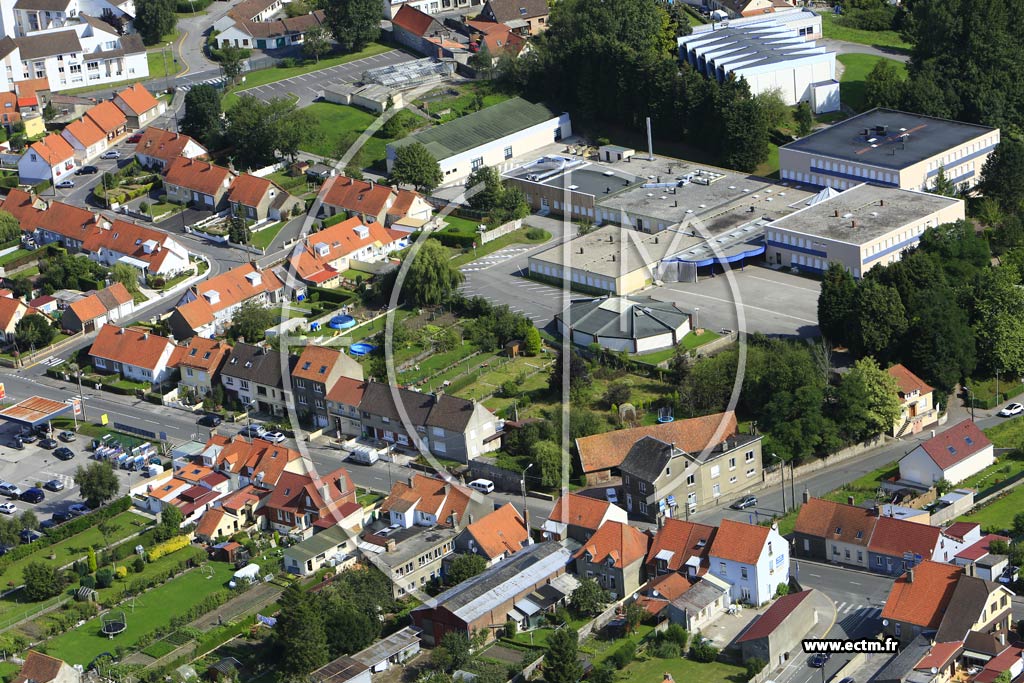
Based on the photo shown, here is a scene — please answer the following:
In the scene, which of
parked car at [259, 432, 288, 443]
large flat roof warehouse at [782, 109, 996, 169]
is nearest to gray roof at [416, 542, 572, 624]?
parked car at [259, 432, 288, 443]

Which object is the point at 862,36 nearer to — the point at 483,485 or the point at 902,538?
the point at 483,485

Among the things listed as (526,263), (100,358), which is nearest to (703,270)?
Result: (526,263)

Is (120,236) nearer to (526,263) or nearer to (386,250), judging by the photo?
(386,250)

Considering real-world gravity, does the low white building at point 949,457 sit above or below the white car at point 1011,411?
above

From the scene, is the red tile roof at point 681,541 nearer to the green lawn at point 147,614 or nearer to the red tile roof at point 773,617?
the red tile roof at point 773,617

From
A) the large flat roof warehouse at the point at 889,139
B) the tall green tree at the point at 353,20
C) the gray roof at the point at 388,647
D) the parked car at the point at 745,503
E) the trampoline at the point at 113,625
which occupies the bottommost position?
the parked car at the point at 745,503

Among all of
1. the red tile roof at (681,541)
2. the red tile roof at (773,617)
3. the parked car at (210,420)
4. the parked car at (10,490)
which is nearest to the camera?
the red tile roof at (773,617)

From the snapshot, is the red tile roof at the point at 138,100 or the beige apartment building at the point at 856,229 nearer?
the beige apartment building at the point at 856,229

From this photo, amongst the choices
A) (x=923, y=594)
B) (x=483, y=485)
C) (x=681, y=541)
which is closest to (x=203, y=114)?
(x=483, y=485)

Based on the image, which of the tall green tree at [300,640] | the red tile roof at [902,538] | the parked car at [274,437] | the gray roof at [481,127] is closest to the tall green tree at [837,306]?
the red tile roof at [902,538]
